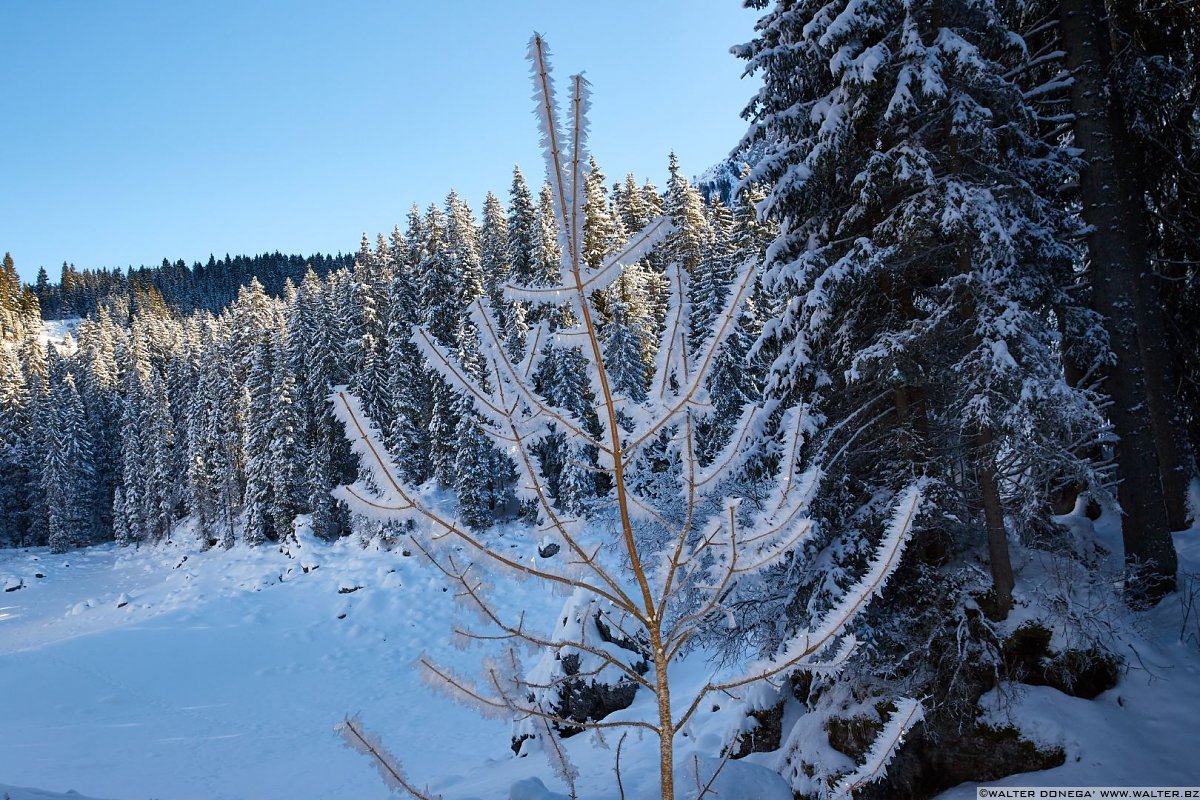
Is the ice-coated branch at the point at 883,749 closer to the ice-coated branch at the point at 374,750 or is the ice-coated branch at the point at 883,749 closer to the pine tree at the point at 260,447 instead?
the ice-coated branch at the point at 374,750

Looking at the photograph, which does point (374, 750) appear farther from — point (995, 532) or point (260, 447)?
point (260, 447)

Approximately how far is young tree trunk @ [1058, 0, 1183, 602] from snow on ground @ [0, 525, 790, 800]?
6658 millimetres

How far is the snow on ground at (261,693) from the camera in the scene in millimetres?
12695

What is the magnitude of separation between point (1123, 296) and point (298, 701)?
2244 cm

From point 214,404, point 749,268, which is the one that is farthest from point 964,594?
point 214,404

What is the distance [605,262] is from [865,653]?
6.84 metres

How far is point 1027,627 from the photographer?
22.5 feet

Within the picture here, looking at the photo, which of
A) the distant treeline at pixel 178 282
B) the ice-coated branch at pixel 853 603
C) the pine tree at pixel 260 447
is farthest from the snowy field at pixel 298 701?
the distant treeline at pixel 178 282

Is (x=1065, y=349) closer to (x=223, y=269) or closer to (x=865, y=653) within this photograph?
(x=865, y=653)

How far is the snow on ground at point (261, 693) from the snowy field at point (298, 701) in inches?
2.8

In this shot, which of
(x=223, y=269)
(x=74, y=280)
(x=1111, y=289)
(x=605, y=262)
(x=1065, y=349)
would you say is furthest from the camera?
(x=223, y=269)

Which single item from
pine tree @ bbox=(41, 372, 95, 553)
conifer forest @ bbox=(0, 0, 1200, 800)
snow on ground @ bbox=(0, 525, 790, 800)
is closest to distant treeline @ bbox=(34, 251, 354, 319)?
pine tree @ bbox=(41, 372, 95, 553)

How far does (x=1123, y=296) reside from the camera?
7.57 m

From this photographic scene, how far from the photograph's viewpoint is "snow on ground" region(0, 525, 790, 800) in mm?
12695
